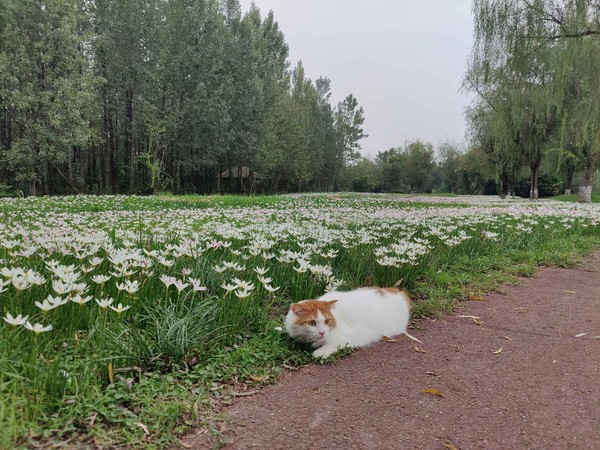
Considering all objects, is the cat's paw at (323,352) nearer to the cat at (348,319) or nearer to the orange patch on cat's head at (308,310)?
the cat at (348,319)

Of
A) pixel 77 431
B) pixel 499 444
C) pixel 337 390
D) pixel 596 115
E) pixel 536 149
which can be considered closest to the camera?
pixel 77 431

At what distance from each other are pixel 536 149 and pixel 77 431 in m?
27.2

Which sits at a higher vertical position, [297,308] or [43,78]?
[43,78]

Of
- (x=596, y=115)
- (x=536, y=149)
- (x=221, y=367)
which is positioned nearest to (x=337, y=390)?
(x=221, y=367)

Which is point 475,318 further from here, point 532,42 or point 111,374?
point 532,42

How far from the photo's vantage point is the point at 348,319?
120 inches

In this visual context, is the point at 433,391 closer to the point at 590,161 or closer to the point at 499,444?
the point at 499,444

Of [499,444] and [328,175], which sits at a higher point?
[328,175]

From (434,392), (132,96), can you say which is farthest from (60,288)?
(132,96)

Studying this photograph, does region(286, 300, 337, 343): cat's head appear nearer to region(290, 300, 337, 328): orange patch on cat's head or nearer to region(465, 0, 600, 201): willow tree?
region(290, 300, 337, 328): orange patch on cat's head

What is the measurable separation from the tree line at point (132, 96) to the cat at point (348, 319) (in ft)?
66.0

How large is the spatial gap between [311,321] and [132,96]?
2835 cm

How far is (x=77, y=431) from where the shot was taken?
5.45 ft

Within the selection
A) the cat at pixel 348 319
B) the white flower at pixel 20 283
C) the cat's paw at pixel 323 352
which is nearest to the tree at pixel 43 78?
the white flower at pixel 20 283
